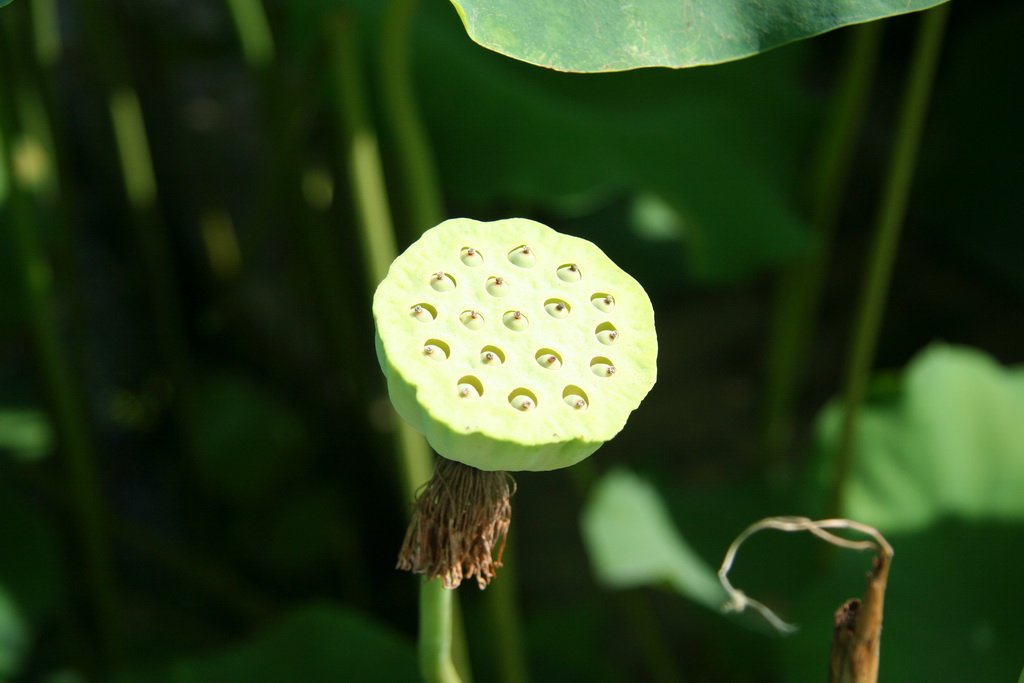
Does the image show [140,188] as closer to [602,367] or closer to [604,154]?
[604,154]

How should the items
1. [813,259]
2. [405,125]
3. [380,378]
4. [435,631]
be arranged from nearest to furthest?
[435,631], [405,125], [813,259], [380,378]

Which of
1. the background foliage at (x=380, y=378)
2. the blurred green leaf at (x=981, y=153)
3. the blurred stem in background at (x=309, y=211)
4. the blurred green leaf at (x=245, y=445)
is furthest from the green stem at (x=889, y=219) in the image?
the blurred green leaf at (x=245, y=445)

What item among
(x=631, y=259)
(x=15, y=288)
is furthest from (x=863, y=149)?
(x=15, y=288)

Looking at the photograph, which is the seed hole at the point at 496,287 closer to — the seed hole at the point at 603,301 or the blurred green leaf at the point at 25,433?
the seed hole at the point at 603,301

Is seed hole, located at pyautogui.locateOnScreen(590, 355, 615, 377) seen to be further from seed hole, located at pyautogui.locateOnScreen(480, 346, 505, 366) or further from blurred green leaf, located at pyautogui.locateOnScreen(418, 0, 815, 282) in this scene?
blurred green leaf, located at pyautogui.locateOnScreen(418, 0, 815, 282)

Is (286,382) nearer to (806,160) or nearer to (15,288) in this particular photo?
(15,288)

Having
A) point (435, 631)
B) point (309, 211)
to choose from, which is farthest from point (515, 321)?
point (309, 211)

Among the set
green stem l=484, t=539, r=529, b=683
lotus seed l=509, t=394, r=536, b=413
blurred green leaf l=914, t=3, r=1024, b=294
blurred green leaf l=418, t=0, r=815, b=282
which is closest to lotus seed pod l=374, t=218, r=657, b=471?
lotus seed l=509, t=394, r=536, b=413
